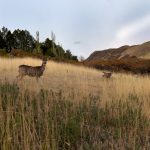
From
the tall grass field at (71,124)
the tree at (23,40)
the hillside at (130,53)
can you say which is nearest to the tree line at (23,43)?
the tree at (23,40)

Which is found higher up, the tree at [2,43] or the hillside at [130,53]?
the tree at [2,43]

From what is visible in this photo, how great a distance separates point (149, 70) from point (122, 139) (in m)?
25.8

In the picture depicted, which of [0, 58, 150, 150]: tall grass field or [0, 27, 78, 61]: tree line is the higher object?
[0, 27, 78, 61]: tree line

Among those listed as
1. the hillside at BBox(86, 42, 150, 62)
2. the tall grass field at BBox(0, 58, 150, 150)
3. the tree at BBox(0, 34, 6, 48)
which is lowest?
the tall grass field at BBox(0, 58, 150, 150)

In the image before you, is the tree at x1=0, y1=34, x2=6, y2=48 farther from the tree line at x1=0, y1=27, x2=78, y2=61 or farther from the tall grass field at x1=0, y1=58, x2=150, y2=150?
the tall grass field at x1=0, y1=58, x2=150, y2=150

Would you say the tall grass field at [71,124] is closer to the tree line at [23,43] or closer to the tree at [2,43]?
the tree line at [23,43]

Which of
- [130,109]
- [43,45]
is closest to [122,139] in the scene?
[130,109]

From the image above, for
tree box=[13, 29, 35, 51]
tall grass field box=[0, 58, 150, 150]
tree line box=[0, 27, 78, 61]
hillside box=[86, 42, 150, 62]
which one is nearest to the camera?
tall grass field box=[0, 58, 150, 150]

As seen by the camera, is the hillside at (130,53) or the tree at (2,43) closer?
the tree at (2,43)

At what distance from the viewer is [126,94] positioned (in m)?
12.2

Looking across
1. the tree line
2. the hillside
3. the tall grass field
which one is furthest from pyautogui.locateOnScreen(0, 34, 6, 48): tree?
the tall grass field

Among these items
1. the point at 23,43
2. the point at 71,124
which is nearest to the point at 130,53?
the point at 23,43

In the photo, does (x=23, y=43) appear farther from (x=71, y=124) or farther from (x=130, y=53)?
(x=71, y=124)

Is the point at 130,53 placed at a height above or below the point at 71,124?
above
